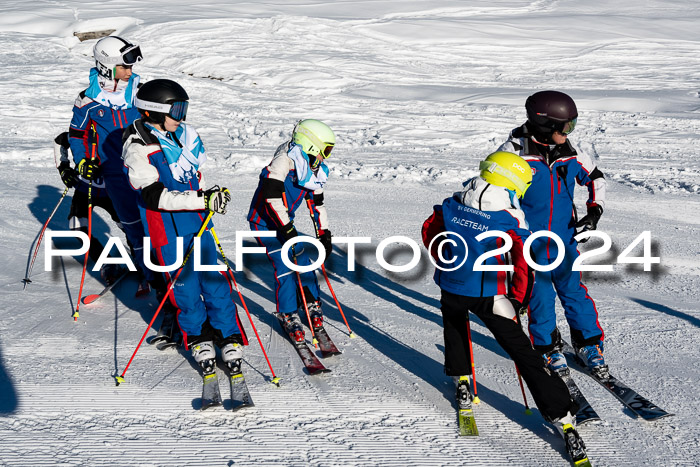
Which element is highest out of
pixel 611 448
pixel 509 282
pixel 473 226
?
pixel 473 226

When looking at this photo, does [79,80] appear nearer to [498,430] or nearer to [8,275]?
[8,275]

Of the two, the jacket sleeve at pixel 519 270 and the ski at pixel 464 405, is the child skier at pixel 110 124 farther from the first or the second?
the jacket sleeve at pixel 519 270

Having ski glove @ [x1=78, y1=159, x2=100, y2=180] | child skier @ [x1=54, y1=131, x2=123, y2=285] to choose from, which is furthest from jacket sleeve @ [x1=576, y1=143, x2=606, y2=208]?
child skier @ [x1=54, y1=131, x2=123, y2=285]

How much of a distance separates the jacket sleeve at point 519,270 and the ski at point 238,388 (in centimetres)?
184

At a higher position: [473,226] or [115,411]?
[473,226]

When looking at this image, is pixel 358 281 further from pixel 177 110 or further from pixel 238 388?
pixel 177 110

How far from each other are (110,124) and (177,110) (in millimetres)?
1829

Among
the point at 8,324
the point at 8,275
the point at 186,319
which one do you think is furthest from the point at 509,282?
the point at 8,275

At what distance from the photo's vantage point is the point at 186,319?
4.72 metres

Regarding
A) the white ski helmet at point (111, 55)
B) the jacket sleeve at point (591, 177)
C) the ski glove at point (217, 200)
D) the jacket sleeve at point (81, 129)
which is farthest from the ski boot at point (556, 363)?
the white ski helmet at point (111, 55)

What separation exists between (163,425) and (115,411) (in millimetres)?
375

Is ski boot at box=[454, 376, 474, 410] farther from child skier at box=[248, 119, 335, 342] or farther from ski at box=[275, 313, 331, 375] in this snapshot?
child skier at box=[248, 119, 335, 342]

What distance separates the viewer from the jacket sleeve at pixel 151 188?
433 centimetres

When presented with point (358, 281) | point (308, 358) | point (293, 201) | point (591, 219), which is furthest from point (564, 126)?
point (358, 281)
